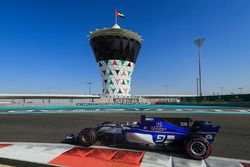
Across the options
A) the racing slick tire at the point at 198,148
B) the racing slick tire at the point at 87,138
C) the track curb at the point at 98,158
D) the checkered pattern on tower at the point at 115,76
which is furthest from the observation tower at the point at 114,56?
the racing slick tire at the point at 198,148

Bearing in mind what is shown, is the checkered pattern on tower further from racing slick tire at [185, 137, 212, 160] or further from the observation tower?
racing slick tire at [185, 137, 212, 160]

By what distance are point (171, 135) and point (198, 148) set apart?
0.82 m

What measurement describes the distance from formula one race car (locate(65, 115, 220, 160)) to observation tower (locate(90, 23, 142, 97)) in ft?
165

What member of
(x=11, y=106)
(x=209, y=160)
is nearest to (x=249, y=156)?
(x=209, y=160)

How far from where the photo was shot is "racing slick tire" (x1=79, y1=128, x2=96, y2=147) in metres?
6.45

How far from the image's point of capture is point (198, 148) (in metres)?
5.51

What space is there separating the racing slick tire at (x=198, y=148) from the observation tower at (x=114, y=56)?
51.3m

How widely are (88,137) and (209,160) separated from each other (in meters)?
3.73

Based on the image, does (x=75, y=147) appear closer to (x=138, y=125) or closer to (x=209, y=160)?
(x=138, y=125)

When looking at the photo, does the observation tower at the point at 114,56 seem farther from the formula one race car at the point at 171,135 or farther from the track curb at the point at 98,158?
the track curb at the point at 98,158

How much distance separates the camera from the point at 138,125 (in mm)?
6219

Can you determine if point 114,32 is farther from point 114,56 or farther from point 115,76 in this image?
point 115,76

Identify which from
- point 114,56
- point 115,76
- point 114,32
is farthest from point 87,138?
point 114,32

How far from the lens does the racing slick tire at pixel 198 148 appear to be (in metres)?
5.37
